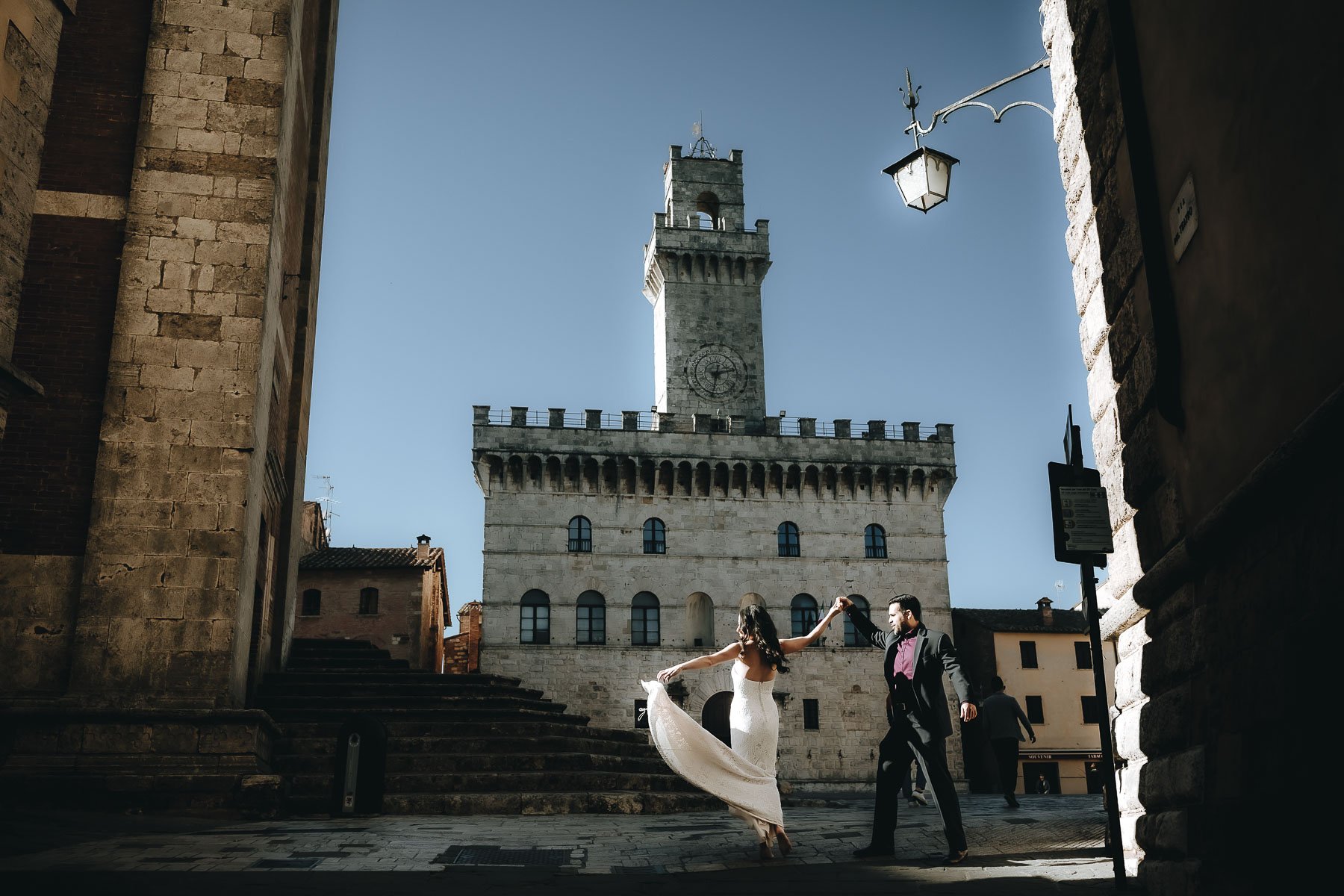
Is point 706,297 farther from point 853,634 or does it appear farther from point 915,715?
point 915,715

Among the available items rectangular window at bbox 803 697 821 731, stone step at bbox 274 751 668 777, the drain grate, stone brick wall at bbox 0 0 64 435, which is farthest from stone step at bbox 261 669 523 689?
rectangular window at bbox 803 697 821 731

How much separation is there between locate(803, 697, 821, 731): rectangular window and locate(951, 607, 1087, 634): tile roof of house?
27.5 feet

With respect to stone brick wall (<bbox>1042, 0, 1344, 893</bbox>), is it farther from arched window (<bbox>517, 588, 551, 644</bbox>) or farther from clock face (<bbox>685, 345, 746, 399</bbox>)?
clock face (<bbox>685, 345, 746, 399</bbox>)

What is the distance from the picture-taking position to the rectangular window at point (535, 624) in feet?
124

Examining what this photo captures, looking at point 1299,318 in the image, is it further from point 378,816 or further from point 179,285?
point 179,285

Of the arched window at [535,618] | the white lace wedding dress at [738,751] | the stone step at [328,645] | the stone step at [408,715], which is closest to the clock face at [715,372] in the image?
the arched window at [535,618]

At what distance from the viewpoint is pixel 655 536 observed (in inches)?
1563

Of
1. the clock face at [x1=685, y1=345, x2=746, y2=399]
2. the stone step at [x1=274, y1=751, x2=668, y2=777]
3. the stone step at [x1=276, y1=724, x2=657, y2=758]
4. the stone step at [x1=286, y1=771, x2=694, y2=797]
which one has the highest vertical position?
the clock face at [x1=685, y1=345, x2=746, y2=399]

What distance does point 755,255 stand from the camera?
1852 inches

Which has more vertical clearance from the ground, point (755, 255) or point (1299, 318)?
point (755, 255)

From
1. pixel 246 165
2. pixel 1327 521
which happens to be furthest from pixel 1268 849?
pixel 246 165

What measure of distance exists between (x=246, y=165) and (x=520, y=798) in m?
7.49

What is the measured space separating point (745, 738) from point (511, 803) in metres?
5.48

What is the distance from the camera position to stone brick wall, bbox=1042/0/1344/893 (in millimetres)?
4008
